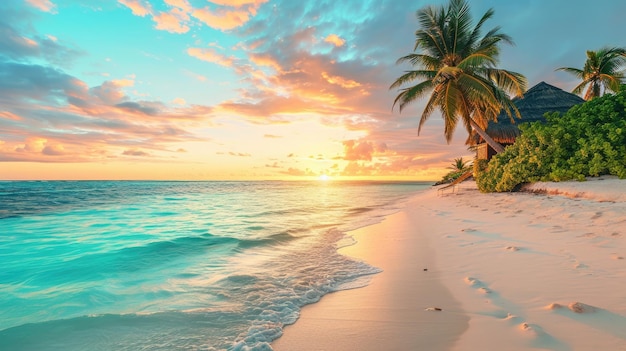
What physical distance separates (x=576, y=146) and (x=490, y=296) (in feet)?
40.6

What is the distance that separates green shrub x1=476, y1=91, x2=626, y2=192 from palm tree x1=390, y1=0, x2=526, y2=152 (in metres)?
4.72

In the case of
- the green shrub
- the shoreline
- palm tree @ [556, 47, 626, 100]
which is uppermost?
palm tree @ [556, 47, 626, 100]

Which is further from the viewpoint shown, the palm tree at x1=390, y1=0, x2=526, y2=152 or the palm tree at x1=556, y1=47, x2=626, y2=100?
the palm tree at x1=556, y1=47, x2=626, y2=100

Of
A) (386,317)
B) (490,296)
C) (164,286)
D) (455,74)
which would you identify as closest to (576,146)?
(455,74)

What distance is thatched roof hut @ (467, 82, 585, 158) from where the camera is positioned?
21266 millimetres

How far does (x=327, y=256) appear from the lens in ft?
22.0

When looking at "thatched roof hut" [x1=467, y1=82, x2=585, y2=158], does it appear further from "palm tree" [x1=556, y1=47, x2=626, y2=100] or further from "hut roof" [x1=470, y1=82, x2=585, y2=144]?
"palm tree" [x1=556, y1=47, x2=626, y2=100]

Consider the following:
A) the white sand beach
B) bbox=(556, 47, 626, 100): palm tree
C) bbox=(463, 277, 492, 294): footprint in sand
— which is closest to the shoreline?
the white sand beach

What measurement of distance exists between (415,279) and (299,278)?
77.1 inches

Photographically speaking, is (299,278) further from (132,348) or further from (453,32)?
(453,32)

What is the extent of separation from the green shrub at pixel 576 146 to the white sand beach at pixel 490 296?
5203 millimetres

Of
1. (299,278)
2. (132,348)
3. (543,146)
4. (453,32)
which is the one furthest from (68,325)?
(453,32)

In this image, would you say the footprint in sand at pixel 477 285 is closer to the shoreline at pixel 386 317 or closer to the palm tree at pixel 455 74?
the shoreline at pixel 386 317

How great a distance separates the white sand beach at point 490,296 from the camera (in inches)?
104
